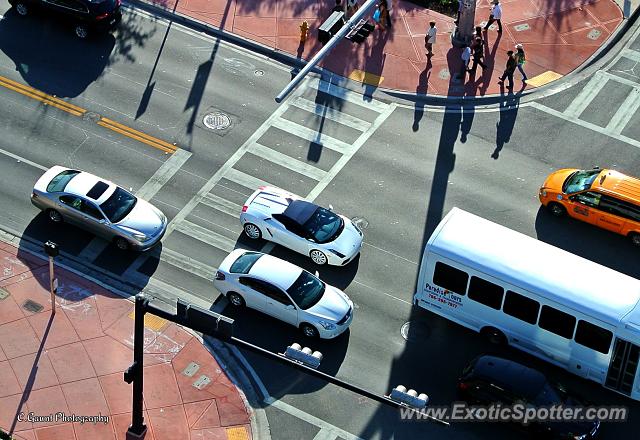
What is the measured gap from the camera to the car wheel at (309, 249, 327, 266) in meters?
32.4

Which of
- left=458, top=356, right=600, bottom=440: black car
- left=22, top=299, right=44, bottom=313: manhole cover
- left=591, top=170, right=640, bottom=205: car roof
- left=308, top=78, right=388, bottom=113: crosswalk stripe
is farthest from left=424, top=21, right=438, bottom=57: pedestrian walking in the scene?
left=22, top=299, right=44, bottom=313: manhole cover

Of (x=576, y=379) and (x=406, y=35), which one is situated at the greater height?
(x=406, y=35)

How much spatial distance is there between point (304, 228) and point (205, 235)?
3.47m

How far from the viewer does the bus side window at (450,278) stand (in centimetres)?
2984

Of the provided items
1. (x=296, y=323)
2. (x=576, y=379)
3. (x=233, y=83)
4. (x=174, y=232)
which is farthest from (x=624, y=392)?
(x=233, y=83)

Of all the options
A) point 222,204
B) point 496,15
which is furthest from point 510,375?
point 496,15

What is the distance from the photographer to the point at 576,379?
2997cm

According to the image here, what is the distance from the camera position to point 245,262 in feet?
102

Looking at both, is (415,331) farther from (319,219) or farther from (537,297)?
(319,219)

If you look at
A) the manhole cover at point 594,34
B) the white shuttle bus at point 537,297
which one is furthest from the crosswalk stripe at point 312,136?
the manhole cover at point 594,34

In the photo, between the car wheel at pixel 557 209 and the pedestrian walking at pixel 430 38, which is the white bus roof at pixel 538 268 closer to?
the car wheel at pixel 557 209

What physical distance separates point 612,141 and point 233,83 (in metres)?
14.1

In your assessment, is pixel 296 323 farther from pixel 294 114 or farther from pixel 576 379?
pixel 294 114

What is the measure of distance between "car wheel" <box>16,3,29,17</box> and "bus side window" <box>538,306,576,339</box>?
80.1ft
